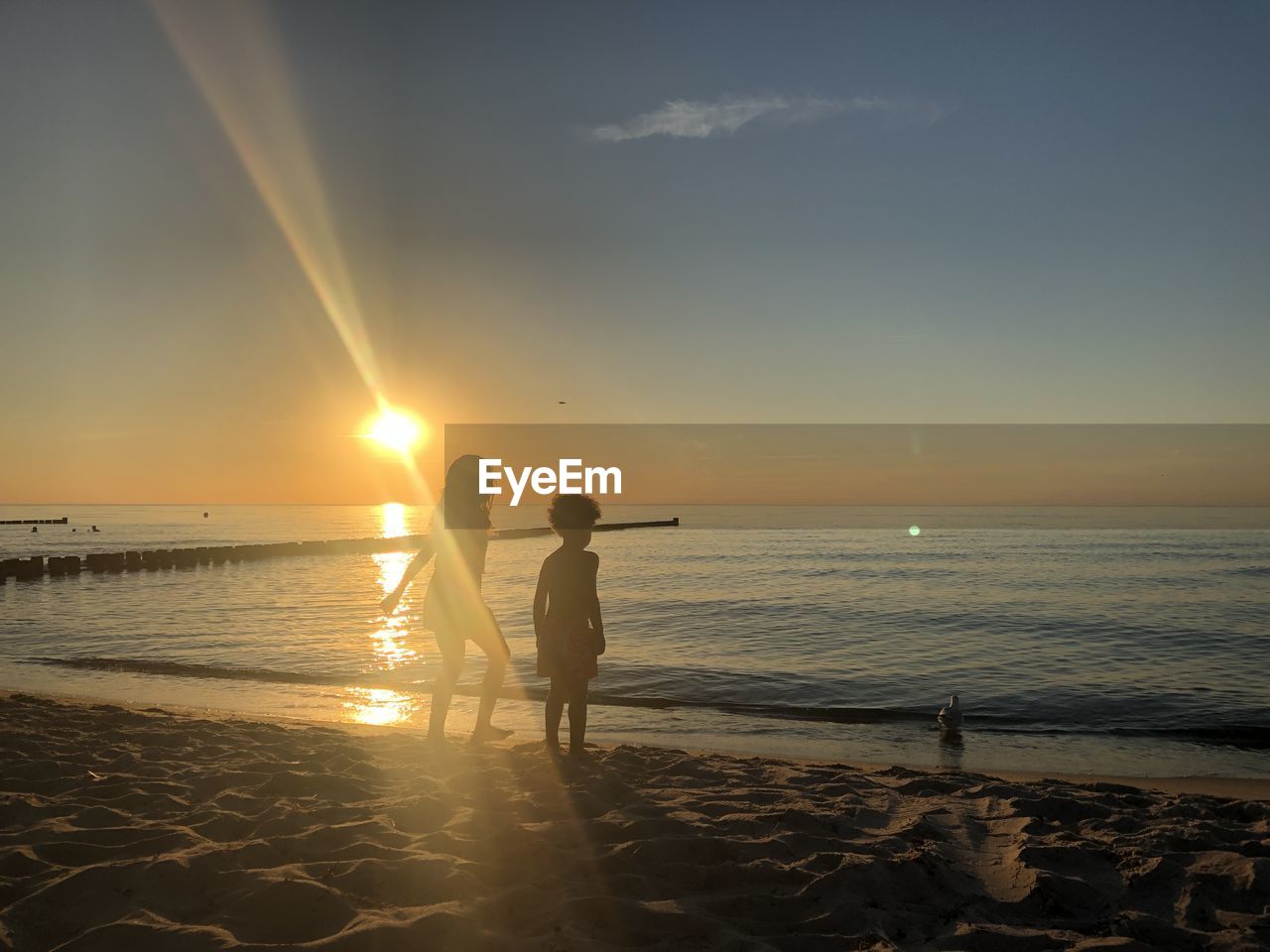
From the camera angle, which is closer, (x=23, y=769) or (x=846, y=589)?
(x=23, y=769)

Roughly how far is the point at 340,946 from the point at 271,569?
40.5 meters

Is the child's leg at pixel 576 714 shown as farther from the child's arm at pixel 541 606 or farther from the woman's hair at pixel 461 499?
the woman's hair at pixel 461 499

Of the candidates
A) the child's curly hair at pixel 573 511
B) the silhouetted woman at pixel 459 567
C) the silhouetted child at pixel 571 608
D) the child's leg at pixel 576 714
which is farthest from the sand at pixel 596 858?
the child's curly hair at pixel 573 511

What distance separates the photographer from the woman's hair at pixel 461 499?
7188 millimetres

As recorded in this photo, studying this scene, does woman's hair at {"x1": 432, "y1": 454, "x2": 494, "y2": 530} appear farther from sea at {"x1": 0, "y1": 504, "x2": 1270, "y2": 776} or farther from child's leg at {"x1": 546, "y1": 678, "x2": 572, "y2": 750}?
sea at {"x1": 0, "y1": 504, "x2": 1270, "y2": 776}

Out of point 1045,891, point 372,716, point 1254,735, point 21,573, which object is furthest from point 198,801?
point 21,573

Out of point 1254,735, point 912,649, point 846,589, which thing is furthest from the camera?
point 846,589

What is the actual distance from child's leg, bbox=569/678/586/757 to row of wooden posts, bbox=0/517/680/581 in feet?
70.8

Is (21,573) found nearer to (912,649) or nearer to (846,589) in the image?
(846,589)

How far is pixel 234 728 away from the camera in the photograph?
8344mm

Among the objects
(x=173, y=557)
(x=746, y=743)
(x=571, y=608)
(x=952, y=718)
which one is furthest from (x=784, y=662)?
(x=173, y=557)

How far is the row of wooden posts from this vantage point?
115 ft

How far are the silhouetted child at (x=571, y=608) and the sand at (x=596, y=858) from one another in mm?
799

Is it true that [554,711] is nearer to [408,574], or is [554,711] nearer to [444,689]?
[444,689]
